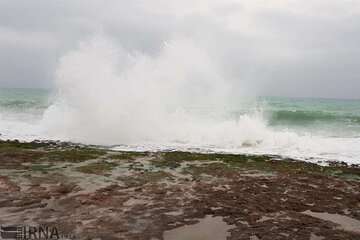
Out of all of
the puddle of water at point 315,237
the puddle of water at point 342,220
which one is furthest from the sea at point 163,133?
the puddle of water at point 315,237

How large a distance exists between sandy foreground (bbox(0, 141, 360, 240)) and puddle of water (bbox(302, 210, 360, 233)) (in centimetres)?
2

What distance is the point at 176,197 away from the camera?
8.05 meters

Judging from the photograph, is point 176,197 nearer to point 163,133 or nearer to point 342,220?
point 342,220

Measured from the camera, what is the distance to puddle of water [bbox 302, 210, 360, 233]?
664cm

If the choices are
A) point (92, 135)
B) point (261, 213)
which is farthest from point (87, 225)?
point (92, 135)

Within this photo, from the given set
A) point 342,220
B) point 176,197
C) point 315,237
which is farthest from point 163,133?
point 315,237

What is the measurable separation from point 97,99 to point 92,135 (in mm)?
2288

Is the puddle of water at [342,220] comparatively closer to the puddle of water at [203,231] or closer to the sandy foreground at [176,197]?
the sandy foreground at [176,197]

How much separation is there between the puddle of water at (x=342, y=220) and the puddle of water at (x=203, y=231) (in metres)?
1.95

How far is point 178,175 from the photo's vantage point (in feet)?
33.6

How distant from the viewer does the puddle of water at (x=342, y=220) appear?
21.8 ft

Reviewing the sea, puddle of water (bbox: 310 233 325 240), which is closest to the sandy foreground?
puddle of water (bbox: 310 233 325 240)

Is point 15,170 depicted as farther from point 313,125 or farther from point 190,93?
point 313,125

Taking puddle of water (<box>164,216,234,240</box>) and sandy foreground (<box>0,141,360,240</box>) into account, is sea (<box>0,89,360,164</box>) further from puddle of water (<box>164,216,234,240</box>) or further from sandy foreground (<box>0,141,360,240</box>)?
puddle of water (<box>164,216,234,240</box>)
